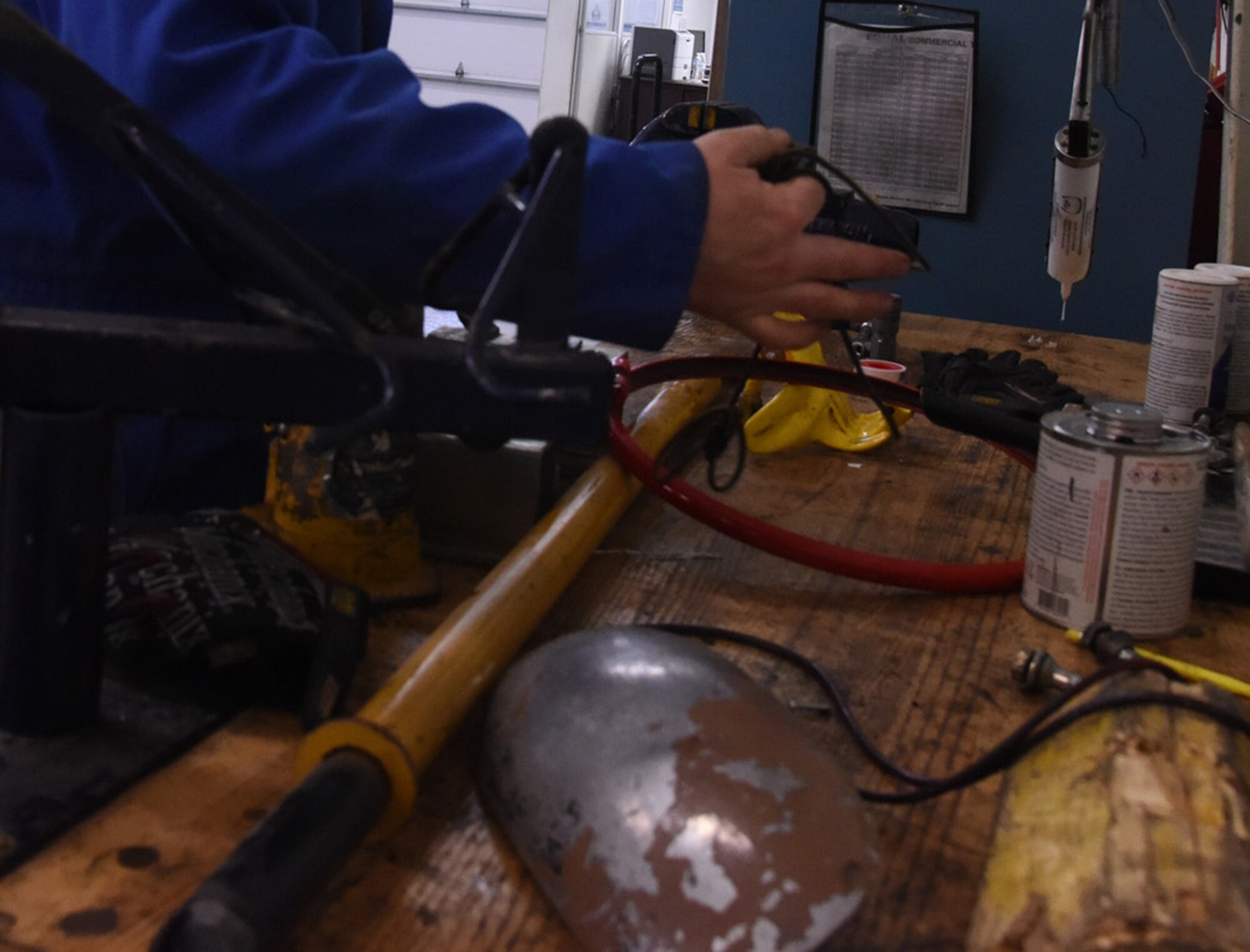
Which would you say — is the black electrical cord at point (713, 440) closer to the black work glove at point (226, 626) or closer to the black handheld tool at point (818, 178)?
the black handheld tool at point (818, 178)

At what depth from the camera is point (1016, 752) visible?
480 mm

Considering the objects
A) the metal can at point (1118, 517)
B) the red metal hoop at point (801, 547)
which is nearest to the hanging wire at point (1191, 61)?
the red metal hoop at point (801, 547)

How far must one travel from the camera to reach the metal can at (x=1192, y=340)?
1029 mm

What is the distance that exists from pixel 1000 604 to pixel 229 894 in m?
0.51

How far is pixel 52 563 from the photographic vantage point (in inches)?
18.0

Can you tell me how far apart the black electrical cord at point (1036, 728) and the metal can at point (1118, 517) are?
4.6 inches

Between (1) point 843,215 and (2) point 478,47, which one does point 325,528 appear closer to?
(1) point 843,215

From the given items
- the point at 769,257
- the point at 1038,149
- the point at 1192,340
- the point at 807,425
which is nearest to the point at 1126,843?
the point at 769,257

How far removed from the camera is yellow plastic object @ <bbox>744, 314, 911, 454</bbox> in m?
0.97

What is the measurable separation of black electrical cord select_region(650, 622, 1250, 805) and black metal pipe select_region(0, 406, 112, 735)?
1.08 feet

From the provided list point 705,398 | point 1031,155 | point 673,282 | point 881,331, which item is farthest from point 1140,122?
point 673,282

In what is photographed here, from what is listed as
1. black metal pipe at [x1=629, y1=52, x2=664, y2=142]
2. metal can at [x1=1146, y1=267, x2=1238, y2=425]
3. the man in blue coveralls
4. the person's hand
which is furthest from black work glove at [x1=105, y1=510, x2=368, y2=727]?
black metal pipe at [x1=629, y1=52, x2=664, y2=142]

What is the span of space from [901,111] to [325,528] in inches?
61.0

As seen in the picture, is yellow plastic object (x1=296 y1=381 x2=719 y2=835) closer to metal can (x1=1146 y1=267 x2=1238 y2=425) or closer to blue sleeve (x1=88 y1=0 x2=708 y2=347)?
blue sleeve (x1=88 y1=0 x2=708 y2=347)
